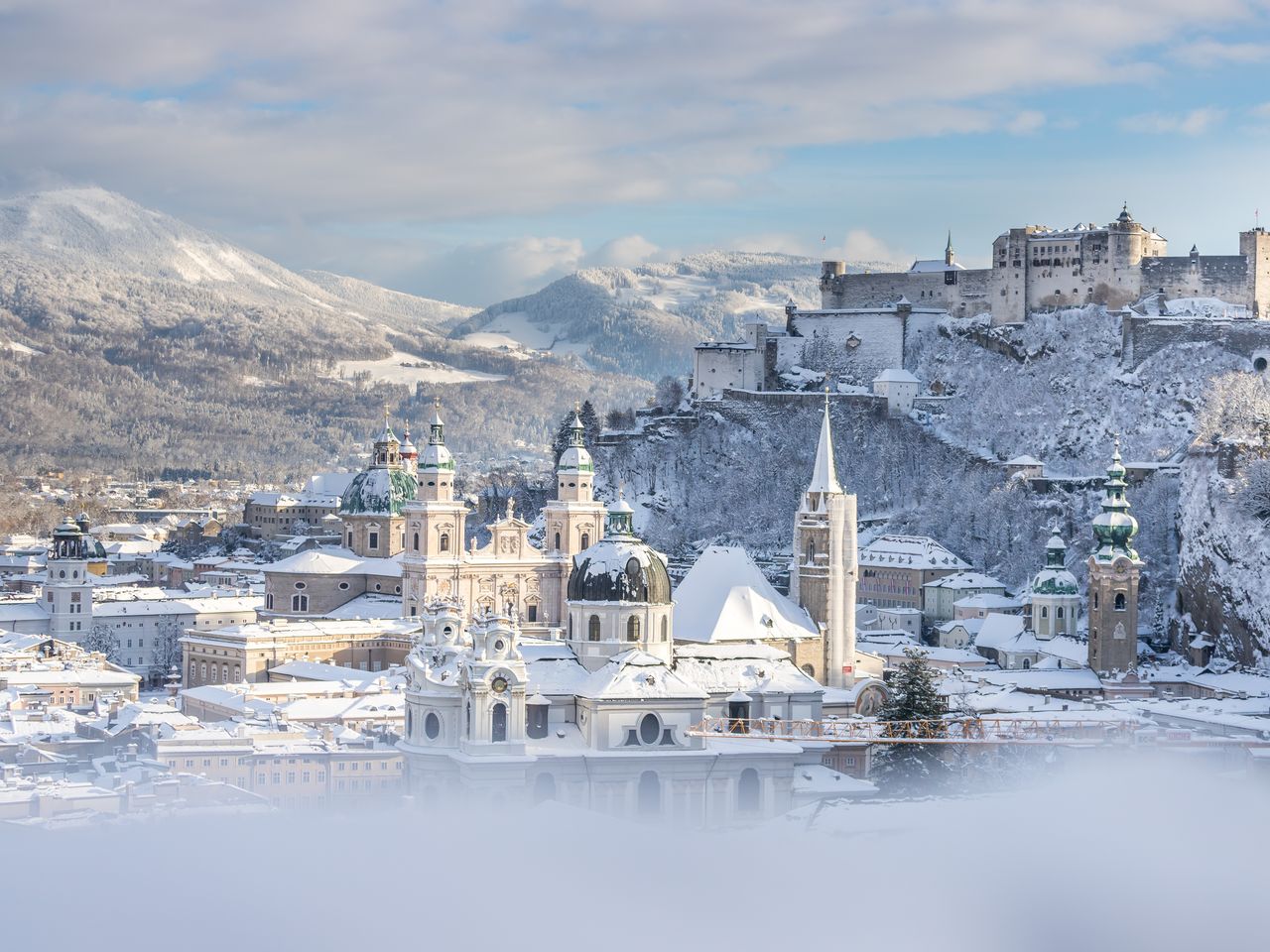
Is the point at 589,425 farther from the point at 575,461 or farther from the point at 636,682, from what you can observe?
the point at 636,682

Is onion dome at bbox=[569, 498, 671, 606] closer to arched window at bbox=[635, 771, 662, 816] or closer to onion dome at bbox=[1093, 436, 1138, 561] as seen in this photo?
arched window at bbox=[635, 771, 662, 816]

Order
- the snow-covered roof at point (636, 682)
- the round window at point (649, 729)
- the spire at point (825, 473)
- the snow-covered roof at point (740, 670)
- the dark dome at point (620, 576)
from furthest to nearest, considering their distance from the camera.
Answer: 1. the spire at point (825, 473)
2. the snow-covered roof at point (740, 670)
3. the dark dome at point (620, 576)
4. the round window at point (649, 729)
5. the snow-covered roof at point (636, 682)

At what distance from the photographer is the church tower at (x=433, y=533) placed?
2945 inches

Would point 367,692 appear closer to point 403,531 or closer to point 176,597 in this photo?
point 403,531

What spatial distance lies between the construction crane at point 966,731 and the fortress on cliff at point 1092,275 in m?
38.9

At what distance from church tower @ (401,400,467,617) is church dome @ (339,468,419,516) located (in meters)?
7.64

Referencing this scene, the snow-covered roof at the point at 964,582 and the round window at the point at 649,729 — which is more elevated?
the snow-covered roof at the point at 964,582

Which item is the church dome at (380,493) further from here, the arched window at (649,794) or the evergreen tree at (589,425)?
the arched window at (649,794)

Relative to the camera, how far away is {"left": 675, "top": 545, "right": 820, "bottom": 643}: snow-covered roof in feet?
184

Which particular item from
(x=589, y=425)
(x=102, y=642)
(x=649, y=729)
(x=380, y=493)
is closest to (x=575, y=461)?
(x=380, y=493)

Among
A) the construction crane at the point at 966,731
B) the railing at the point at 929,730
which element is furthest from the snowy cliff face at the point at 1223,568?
the railing at the point at 929,730

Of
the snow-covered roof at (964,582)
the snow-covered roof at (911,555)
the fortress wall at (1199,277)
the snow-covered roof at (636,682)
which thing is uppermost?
the fortress wall at (1199,277)

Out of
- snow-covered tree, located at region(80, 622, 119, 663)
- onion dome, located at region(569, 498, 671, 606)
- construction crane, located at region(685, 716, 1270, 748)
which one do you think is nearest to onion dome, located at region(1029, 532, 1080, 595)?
construction crane, located at region(685, 716, 1270, 748)

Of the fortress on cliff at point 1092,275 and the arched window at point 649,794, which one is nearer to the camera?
the arched window at point 649,794
